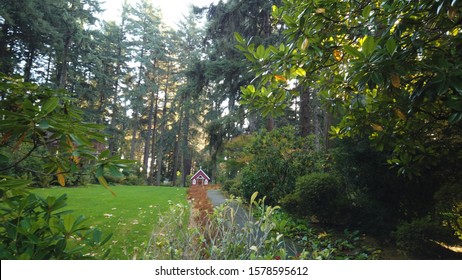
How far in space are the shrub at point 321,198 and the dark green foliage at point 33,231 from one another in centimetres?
433

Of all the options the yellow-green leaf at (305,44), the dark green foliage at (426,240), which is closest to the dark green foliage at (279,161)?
the dark green foliage at (426,240)

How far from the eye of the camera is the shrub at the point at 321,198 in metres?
4.86

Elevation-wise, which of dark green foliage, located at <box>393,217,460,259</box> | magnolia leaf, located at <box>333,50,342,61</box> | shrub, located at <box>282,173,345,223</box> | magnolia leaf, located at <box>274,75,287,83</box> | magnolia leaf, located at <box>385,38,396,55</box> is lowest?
dark green foliage, located at <box>393,217,460,259</box>

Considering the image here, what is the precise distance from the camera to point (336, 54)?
7.28 feet

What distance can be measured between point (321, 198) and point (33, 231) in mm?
4607

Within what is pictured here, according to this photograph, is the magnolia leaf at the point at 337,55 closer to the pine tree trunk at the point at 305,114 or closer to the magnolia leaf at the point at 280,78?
the magnolia leaf at the point at 280,78

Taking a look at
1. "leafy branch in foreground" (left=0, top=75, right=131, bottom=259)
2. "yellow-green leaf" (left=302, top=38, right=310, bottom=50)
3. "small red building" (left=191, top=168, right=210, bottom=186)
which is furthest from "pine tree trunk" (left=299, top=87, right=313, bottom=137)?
"small red building" (left=191, top=168, right=210, bottom=186)

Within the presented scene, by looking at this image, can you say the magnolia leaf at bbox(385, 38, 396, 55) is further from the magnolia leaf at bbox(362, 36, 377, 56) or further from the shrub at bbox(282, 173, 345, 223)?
the shrub at bbox(282, 173, 345, 223)

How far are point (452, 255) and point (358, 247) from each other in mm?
1092

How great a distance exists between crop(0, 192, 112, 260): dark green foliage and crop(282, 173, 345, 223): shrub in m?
4.33

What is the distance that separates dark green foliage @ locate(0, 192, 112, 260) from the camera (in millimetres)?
1069

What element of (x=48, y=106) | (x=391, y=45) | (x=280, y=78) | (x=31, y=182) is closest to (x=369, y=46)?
(x=391, y=45)

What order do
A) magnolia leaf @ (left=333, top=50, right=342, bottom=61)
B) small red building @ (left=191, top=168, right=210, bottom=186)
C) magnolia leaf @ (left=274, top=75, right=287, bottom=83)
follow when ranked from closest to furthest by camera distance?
1. magnolia leaf @ (left=274, top=75, right=287, bottom=83)
2. magnolia leaf @ (left=333, top=50, right=342, bottom=61)
3. small red building @ (left=191, top=168, right=210, bottom=186)

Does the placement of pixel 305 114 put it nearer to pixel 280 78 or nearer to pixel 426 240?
pixel 426 240
